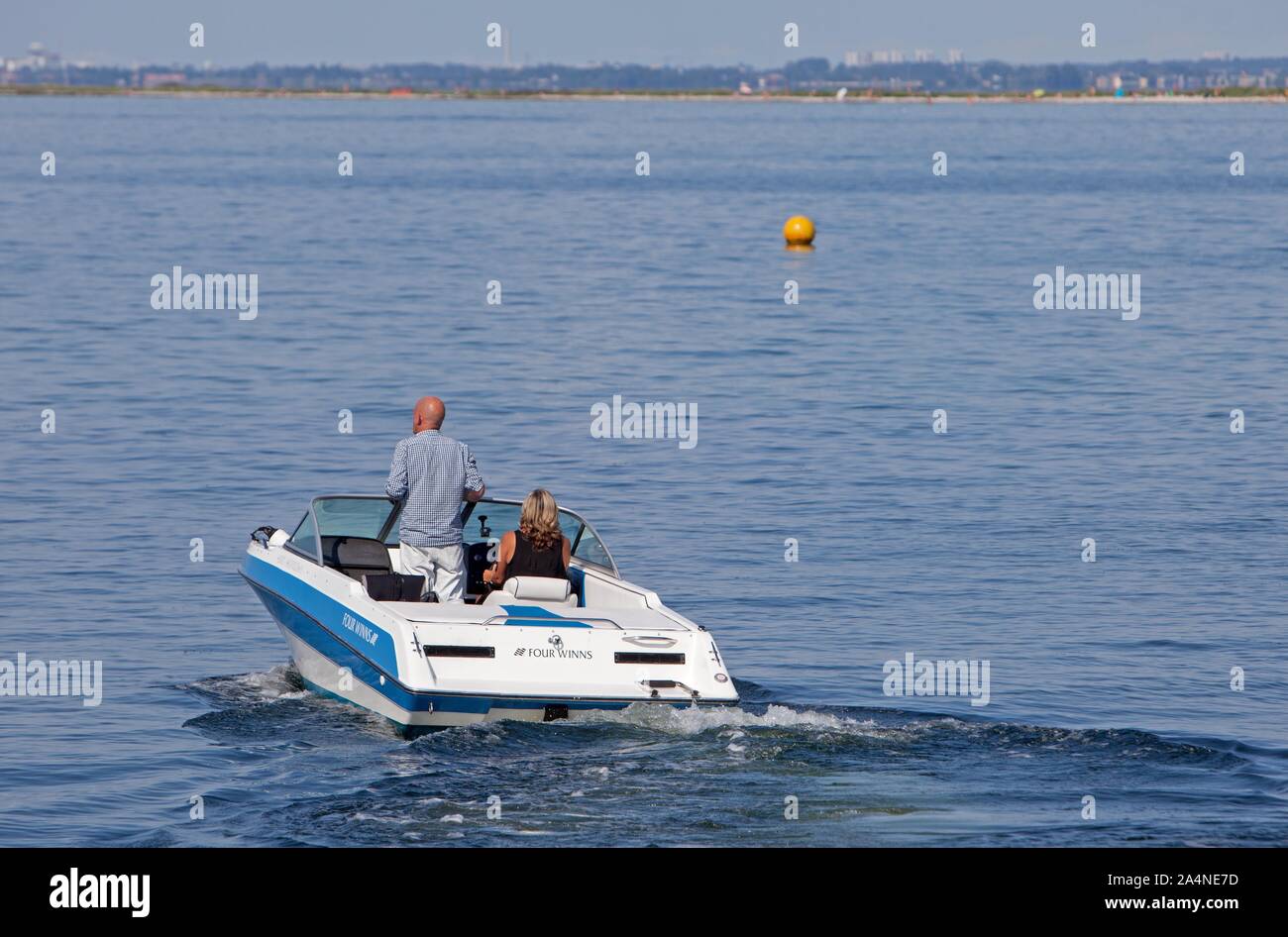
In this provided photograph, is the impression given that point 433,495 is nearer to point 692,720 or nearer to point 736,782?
point 692,720

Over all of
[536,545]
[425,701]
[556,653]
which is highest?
[536,545]

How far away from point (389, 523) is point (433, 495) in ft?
4.16

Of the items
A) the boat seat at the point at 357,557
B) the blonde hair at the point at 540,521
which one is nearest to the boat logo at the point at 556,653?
the blonde hair at the point at 540,521

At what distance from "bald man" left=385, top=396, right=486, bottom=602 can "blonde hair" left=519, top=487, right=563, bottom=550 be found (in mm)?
636

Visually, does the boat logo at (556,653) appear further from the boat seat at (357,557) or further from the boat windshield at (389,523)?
the boat seat at (357,557)

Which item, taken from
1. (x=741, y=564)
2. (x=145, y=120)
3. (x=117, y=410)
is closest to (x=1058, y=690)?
(x=741, y=564)

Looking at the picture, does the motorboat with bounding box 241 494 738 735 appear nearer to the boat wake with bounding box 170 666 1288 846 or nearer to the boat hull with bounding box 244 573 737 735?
the boat hull with bounding box 244 573 737 735

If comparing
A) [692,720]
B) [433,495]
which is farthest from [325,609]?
[692,720]

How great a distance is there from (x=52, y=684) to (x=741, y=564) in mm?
7235

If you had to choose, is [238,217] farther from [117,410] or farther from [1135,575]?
[1135,575]

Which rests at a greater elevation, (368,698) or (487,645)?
(487,645)

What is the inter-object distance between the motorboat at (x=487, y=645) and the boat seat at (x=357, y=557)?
0.01 metres

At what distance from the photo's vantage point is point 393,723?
12.3 metres

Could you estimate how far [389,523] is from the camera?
14289 mm
